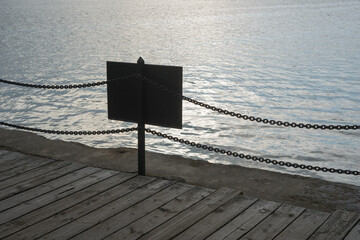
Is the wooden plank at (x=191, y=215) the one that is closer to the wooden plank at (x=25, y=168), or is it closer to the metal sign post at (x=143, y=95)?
the metal sign post at (x=143, y=95)

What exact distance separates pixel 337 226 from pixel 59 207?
2673mm

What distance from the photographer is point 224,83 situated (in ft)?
53.4

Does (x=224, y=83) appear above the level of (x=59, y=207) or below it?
below

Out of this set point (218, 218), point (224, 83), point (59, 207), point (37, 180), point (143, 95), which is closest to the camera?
point (218, 218)

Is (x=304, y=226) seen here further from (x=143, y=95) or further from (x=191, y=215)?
(x=143, y=95)

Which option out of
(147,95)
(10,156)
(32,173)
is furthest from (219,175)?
(10,156)

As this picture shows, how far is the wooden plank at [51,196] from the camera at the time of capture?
525 cm

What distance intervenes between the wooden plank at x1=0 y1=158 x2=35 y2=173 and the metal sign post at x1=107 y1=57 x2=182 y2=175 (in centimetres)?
134

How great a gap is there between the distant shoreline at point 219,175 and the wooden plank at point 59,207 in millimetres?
680

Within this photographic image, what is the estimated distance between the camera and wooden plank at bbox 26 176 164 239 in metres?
4.93

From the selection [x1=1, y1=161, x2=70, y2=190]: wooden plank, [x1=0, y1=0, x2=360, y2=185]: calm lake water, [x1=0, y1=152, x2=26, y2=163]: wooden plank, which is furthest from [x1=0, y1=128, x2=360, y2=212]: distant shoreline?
[x1=0, y1=0, x2=360, y2=185]: calm lake water

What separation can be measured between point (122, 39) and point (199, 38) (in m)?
4.27

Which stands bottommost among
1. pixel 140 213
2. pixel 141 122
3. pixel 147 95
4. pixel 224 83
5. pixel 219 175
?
pixel 224 83

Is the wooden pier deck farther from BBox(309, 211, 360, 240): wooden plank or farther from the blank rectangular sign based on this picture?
the blank rectangular sign
